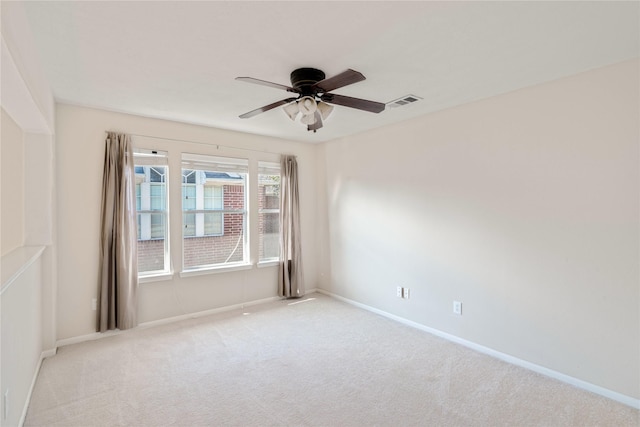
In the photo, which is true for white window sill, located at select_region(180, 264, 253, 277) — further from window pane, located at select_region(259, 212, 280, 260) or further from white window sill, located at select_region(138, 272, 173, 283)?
window pane, located at select_region(259, 212, 280, 260)

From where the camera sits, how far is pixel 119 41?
212cm

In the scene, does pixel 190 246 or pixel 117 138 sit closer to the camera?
pixel 117 138

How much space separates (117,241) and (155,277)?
620mm

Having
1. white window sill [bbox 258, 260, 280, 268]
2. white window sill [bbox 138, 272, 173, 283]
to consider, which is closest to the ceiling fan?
white window sill [bbox 138, 272, 173, 283]

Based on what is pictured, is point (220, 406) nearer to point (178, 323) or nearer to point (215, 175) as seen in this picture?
point (178, 323)

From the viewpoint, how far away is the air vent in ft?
10.4

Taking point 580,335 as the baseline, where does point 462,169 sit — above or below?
above

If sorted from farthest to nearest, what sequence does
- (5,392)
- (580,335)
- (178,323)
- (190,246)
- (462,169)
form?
(190,246)
(178,323)
(462,169)
(580,335)
(5,392)

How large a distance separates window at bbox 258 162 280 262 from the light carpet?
Result: 1.48 meters

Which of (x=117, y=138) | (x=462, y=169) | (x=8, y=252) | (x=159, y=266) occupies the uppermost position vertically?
(x=117, y=138)

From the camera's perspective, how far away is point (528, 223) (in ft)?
9.62

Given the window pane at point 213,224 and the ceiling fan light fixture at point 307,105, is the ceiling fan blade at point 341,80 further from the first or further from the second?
the window pane at point 213,224

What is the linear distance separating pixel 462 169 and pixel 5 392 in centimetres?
383

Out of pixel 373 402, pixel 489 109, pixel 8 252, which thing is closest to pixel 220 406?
pixel 373 402
